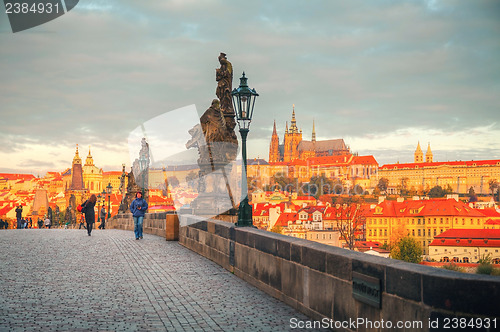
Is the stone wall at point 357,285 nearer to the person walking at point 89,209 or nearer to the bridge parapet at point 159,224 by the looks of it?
the bridge parapet at point 159,224

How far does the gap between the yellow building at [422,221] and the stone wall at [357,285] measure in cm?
4577

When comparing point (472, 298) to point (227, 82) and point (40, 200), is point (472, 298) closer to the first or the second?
point (227, 82)

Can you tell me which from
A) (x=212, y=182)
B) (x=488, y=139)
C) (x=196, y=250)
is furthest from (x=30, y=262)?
(x=488, y=139)

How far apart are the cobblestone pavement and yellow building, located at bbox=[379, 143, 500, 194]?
175 meters

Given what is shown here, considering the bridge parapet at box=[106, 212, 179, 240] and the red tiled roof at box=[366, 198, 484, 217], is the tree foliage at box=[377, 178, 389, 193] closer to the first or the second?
the red tiled roof at box=[366, 198, 484, 217]

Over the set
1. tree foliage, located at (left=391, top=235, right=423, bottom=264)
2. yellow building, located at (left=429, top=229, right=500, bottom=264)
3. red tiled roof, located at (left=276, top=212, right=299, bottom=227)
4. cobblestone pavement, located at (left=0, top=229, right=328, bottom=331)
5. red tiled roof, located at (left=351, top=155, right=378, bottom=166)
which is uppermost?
red tiled roof, located at (left=351, top=155, right=378, bottom=166)

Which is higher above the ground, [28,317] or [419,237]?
[28,317]

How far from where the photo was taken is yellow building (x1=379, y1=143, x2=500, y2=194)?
176500mm

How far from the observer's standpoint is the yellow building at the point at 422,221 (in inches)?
2090

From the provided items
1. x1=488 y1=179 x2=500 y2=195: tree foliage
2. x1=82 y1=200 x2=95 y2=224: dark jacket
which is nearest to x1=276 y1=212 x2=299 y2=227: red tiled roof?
x1=82 y1=200 x2=95 y2=224: dark jacket

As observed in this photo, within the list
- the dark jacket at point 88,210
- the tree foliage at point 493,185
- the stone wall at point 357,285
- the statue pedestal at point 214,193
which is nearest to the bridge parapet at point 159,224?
the statue pedestal at point 214,193

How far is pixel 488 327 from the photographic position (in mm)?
3086

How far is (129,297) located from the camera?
675 centimetres

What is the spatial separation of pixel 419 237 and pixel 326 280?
5774 centimetres
